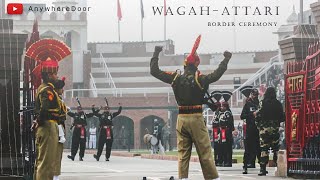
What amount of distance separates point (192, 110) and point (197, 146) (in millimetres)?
464

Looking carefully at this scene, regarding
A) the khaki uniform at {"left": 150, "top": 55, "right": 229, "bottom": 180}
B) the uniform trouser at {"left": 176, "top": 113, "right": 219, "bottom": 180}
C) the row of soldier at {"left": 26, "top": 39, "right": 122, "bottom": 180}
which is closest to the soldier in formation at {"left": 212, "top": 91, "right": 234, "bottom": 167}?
the khaki uniform at {"left": 150, "top": 55, "right": 229, "bottom": 180}

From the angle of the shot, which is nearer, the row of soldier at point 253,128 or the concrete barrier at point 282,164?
the concrete barrier at point 282,164

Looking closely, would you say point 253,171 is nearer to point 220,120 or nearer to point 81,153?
point 220,120

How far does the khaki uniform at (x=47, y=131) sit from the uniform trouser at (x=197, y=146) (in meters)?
1.60

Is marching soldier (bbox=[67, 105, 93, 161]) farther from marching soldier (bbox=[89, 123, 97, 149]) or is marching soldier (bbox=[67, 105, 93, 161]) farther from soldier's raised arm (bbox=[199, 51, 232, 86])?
marching soldier (bbox=[89, 123, 97, 149])

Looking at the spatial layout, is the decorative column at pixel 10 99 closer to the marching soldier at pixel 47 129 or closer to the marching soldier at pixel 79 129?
the marching soldier at pixel 47 129

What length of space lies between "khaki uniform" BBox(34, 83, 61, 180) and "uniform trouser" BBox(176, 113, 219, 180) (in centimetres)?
160

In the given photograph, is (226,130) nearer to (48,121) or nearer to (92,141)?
(48,121)

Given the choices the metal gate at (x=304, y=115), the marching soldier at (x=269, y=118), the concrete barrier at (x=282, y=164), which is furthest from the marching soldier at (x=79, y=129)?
the metal gate at (x=304, y=115)

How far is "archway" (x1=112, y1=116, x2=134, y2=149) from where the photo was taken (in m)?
60.5

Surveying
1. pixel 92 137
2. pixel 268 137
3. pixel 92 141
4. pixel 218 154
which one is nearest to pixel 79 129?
pixel 218 154

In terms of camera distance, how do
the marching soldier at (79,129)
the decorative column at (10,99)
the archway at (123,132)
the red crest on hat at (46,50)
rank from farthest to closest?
1. the archway at (123,132)
2. the marching soldier at (79,129)
3. the decorative column at (10,99)
4. the red crest on hat at (46,50)

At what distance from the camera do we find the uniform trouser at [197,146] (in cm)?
1466

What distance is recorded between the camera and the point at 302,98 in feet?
57.9
